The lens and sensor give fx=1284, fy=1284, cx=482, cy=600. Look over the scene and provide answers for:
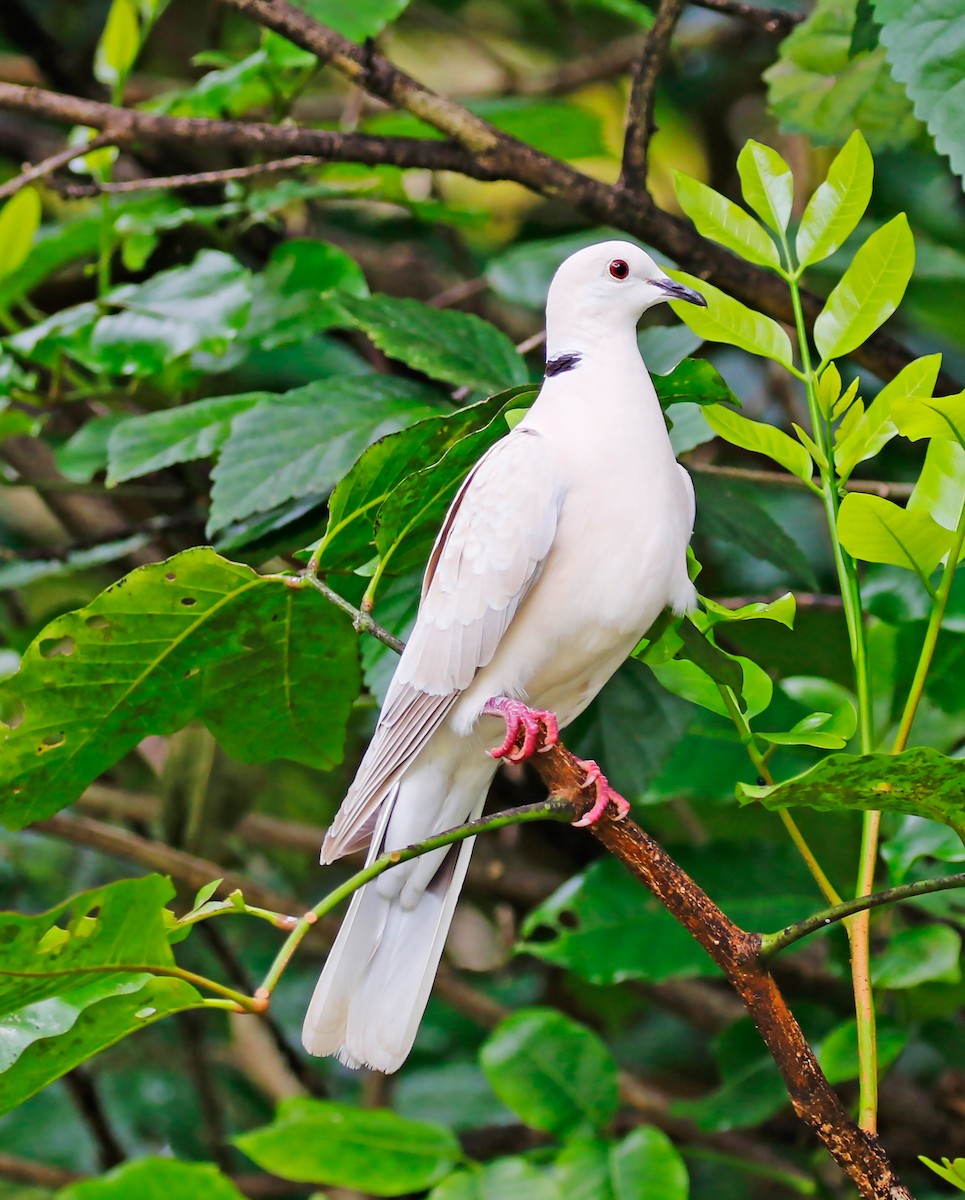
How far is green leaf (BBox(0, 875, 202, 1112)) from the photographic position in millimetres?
857

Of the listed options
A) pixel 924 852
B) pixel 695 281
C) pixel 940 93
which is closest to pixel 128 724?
pixel 695 281

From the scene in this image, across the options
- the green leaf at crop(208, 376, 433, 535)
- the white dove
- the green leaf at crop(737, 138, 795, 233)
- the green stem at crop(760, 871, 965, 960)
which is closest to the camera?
the green stem at crop(760, 871, 965, 960)

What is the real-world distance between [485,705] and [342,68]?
80cm

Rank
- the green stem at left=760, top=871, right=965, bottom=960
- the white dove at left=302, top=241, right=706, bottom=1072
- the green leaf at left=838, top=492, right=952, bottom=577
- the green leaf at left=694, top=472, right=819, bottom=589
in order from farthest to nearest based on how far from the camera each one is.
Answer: the green leaf at left=694, top=472, right=819, bottom=589 < the white dove at left=302, top=241, right=706, bottom=1072 < the green leaf at left=838, top=492, right=952, bottom=577 < the green stem at left=760, top=871, right=965, bottom=960

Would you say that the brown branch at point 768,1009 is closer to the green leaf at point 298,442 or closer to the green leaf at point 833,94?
the green leaf at point 298,442

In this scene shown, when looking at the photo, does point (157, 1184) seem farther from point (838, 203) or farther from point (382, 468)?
point (838, 203)

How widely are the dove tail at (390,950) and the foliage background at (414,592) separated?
0.50 feet

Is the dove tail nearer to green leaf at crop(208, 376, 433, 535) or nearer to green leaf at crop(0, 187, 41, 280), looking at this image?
green leaf at crop(208, 376, 433, 535)

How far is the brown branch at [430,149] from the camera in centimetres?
154

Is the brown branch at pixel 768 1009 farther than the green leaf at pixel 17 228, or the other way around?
the green leaf at pixel 17 228

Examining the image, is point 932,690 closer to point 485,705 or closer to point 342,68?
point 485,705

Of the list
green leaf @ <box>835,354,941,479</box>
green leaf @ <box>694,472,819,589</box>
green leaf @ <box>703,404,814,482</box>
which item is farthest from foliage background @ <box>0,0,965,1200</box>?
green leaf @ <box>835,354,941,479</box>

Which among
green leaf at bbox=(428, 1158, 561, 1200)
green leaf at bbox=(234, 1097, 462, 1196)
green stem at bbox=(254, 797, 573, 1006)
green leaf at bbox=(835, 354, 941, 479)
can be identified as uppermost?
green leaf at bbox=(835, 354, 941, 479)

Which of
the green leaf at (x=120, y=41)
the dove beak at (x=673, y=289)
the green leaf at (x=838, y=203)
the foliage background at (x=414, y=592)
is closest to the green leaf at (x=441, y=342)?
the foliage background at (x=414, y=592)
